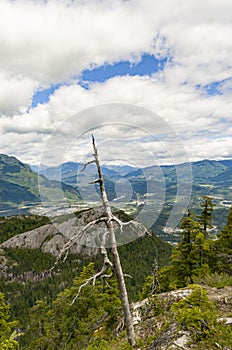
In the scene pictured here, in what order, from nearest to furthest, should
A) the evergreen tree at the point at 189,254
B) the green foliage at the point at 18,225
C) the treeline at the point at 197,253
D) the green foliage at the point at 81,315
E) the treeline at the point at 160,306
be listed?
Result: 1. the treeline at the point at 160,306
2. the green foliage at the point at 81,315
3. the treeline at the point at 197,253
4. the evergreen tree at the point at 189,254
5. the green foliage at the point at 18,225

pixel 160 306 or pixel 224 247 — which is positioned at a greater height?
pixel 160 306

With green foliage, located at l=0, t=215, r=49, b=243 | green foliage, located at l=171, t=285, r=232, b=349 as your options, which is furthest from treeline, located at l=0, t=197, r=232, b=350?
green foliage, located at l=0, t=215, r=49, b=243

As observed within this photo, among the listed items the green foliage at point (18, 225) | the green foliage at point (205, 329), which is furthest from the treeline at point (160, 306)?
the green foliage at point (18, 225)

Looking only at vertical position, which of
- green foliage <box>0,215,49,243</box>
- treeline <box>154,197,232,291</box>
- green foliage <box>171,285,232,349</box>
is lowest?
green foliage <box>0,215,49,243</box>

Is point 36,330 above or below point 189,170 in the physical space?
below

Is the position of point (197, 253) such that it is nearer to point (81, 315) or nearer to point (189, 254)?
point (189, 254)

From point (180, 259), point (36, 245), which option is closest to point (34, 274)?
point (36, 245)

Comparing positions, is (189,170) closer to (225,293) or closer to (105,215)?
(105,215)

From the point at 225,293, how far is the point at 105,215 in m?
11.8

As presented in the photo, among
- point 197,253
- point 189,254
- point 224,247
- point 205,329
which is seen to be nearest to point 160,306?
point 205,329

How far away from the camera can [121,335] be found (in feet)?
39.3

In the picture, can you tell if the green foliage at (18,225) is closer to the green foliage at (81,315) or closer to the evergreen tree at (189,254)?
the green foliage at (81,315)

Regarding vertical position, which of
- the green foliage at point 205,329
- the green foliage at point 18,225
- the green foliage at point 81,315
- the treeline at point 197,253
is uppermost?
the green foliage at point 205,329

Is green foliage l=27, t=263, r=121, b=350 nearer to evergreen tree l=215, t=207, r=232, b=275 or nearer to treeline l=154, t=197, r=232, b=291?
treeline l=154, t=197, r=232, b=291
